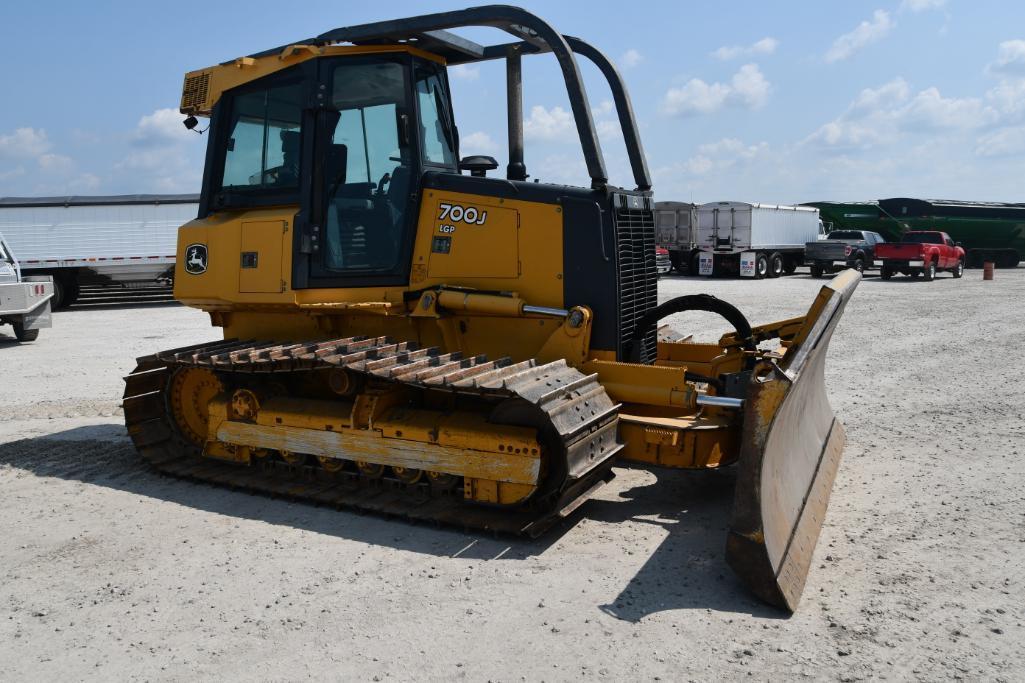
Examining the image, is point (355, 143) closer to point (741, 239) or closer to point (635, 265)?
point (635, 265)

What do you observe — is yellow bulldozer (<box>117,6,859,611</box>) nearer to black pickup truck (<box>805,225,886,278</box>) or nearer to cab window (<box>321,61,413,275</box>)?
cab window (<box>321,61,413,275</box>)

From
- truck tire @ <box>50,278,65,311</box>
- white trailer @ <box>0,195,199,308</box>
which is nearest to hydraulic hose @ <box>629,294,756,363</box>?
white trailer @ <box>0,195,199,308</box>

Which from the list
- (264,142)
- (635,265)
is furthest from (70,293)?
(635,265)

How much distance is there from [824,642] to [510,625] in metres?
1.44

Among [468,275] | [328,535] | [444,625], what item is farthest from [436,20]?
[444,625]

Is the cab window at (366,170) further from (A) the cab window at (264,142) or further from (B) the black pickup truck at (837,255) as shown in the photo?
(B) the black pickup truck at (837,255)

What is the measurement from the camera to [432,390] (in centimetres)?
594

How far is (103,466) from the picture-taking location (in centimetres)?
698

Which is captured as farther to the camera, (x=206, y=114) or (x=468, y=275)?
(x=206, y=114)

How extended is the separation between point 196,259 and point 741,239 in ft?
88.6

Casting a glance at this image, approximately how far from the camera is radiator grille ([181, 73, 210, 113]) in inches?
278

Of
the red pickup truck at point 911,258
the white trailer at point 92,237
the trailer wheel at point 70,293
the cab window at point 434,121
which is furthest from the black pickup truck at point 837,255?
the cab window at point 434,121

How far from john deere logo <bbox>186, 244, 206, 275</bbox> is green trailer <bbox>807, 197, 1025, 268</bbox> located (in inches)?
1623

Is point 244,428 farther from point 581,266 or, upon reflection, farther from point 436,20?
point 436,20
